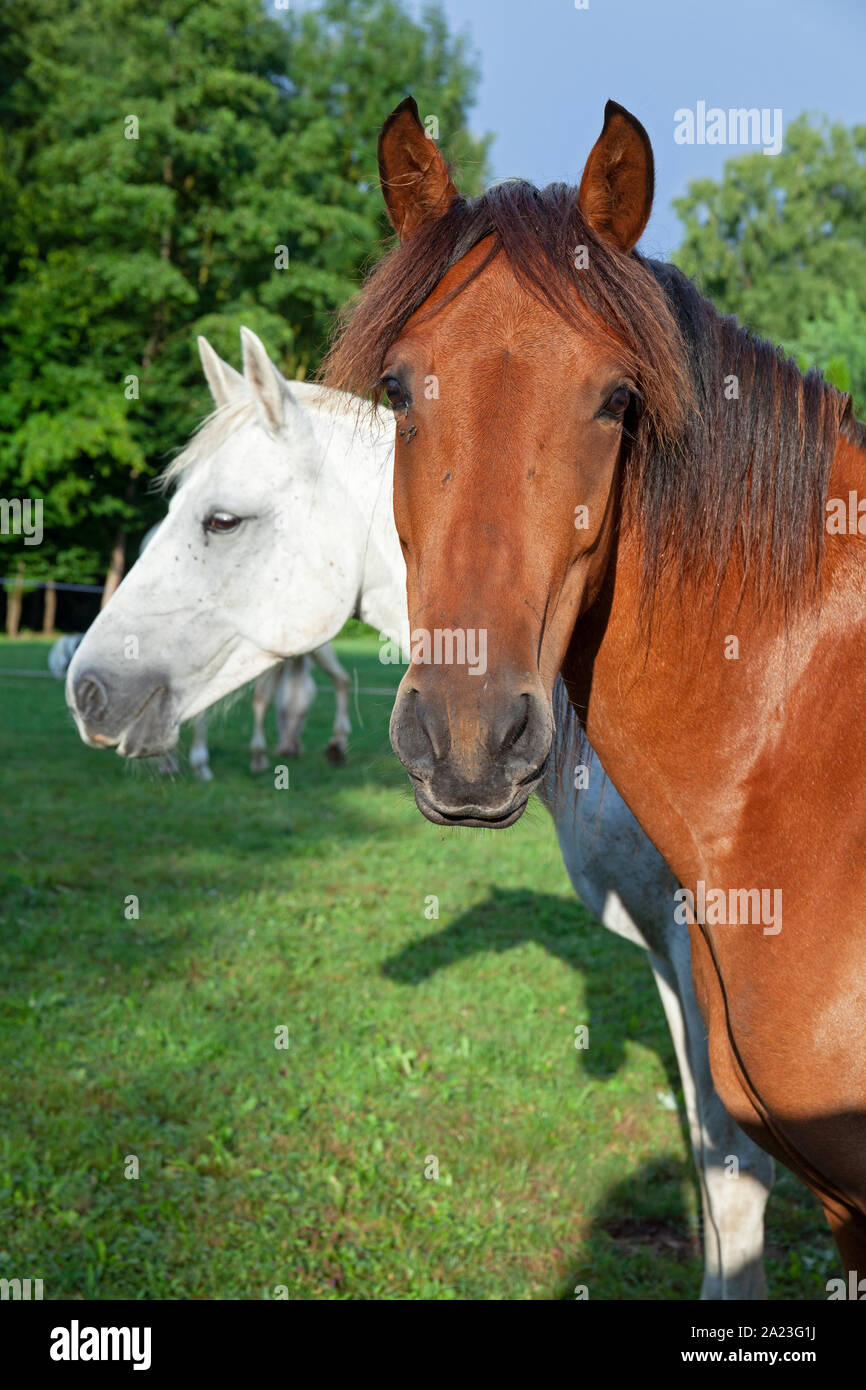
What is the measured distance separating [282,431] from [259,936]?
141 inches

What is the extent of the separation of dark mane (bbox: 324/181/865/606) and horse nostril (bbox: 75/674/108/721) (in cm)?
181

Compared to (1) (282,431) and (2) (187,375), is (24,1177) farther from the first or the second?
(2) (187,375)

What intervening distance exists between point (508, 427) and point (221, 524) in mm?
2027

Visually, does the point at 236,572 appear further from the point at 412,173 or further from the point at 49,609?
the point at 49,609

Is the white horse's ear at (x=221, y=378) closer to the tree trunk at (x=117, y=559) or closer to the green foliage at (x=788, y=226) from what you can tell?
the tree trunk at (x=117, y=559)

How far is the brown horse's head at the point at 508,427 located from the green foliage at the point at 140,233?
2611cm

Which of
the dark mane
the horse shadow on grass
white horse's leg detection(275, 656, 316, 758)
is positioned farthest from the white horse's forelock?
white horse's leg detection(275, 656, 316, 758)

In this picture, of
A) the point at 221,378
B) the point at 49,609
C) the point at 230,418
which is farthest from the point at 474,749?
the point at 49,609

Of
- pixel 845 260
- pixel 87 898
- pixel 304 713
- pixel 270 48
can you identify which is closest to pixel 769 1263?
pixel 87 898

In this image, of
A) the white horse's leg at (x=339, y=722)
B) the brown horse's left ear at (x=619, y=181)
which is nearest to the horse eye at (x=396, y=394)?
the brown horse's left ear at (x=619, y=181)

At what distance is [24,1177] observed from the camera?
11.7 feet

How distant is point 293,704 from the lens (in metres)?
11.1

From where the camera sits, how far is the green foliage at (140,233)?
27.0 m
